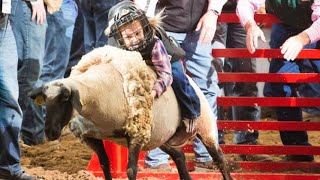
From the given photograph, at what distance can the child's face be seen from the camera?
19.4 ft

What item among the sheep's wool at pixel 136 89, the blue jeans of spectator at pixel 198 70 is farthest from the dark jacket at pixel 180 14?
the sheep's wool at pixel 136 89

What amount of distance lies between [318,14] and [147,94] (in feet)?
6.48

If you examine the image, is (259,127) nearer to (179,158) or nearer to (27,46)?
(179,158)

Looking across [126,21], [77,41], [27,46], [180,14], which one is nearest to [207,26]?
[180,14]

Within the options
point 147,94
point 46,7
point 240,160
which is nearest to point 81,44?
point 46,7

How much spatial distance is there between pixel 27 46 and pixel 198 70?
5.36 ft

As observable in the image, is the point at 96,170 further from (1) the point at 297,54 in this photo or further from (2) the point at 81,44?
(2) the point at 81,44

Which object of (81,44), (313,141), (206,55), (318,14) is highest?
(318,14)

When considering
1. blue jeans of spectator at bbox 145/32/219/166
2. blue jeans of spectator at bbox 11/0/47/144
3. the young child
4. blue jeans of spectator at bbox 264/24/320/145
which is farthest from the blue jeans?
blue jeans of spectator at bbox 264/24/320/145

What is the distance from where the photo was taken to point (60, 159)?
27.2 feet

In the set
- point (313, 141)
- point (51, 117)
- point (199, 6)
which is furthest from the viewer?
point (313, 141)

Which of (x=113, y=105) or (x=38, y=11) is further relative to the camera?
(x=38, y=11)

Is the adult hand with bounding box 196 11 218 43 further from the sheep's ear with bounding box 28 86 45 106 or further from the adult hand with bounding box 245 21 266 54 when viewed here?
the sheep's ear with bounding box 28 86 45 106

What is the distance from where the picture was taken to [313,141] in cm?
942
